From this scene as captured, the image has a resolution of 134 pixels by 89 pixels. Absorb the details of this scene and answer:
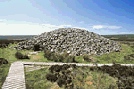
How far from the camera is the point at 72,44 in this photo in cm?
3303

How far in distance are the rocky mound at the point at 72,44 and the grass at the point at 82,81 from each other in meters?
13.3

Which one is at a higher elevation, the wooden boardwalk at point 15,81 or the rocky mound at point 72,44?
the rocky mound at point 72,44

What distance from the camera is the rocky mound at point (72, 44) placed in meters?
31.1

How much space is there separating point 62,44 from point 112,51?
29.2 feet

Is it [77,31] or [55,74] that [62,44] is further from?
[55,74]

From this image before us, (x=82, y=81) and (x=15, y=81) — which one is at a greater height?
(x=15, y=81)

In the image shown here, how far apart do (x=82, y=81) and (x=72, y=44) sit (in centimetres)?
1862

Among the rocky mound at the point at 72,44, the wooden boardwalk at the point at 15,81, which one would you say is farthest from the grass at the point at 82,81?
the rocky mound at the point at 72,44

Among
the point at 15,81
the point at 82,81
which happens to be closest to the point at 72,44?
the point at 82,81

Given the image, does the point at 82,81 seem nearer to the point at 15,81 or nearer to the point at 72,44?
the point at 15,81

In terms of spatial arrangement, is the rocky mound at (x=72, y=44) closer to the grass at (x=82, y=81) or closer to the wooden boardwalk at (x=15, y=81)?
the grass at (x=82, y=81)

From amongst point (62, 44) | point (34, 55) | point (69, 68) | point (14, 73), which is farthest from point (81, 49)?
point (14, 73)

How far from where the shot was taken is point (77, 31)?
39156 millimetres

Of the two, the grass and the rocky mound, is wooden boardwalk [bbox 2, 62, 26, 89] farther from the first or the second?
the rocky mound
